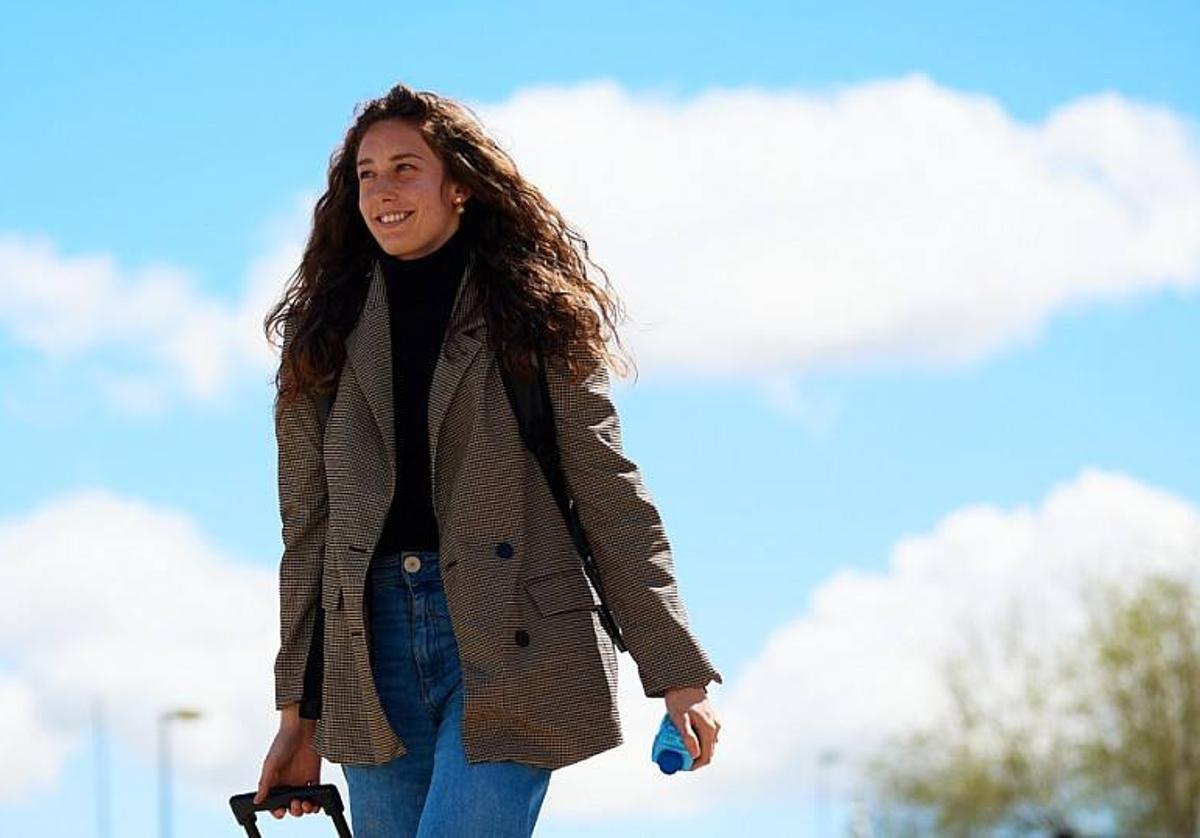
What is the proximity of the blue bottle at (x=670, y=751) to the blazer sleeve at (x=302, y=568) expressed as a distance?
34.1 inches

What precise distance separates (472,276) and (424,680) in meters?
0.99

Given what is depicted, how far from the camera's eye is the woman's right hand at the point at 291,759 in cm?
546

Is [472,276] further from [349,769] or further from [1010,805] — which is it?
[1010,805]

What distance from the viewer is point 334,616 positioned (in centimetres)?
532

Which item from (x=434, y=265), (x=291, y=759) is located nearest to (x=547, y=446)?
(x=434, y=265)

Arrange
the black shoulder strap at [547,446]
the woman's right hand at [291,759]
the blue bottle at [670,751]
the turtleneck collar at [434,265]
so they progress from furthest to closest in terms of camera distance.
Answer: the turtleneck collar at [434,265]
the woman's right hand at [291,759]
the black shoulder strap at [547,446]
the blue bottle at [670,751]

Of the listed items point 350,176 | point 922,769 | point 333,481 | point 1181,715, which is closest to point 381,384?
point 333,481

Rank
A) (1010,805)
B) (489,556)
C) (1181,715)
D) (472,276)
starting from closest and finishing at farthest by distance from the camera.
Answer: (489,556)
(472,276)
(1181,715)
(1010,805)

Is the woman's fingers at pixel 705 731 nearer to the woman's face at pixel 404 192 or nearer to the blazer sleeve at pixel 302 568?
the blazer sleeve at pixel 302 568

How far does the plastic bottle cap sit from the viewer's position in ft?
16.7

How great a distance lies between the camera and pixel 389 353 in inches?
215

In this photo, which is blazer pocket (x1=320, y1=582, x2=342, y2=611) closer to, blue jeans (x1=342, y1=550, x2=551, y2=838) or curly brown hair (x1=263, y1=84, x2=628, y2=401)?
blue jeans (x1=342, y1=550, x2=551, y2=838)

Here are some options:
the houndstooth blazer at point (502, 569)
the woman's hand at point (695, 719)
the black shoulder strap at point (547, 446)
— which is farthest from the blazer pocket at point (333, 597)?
the woman's hand at point (695, 719)

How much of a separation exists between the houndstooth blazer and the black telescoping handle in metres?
0.11
